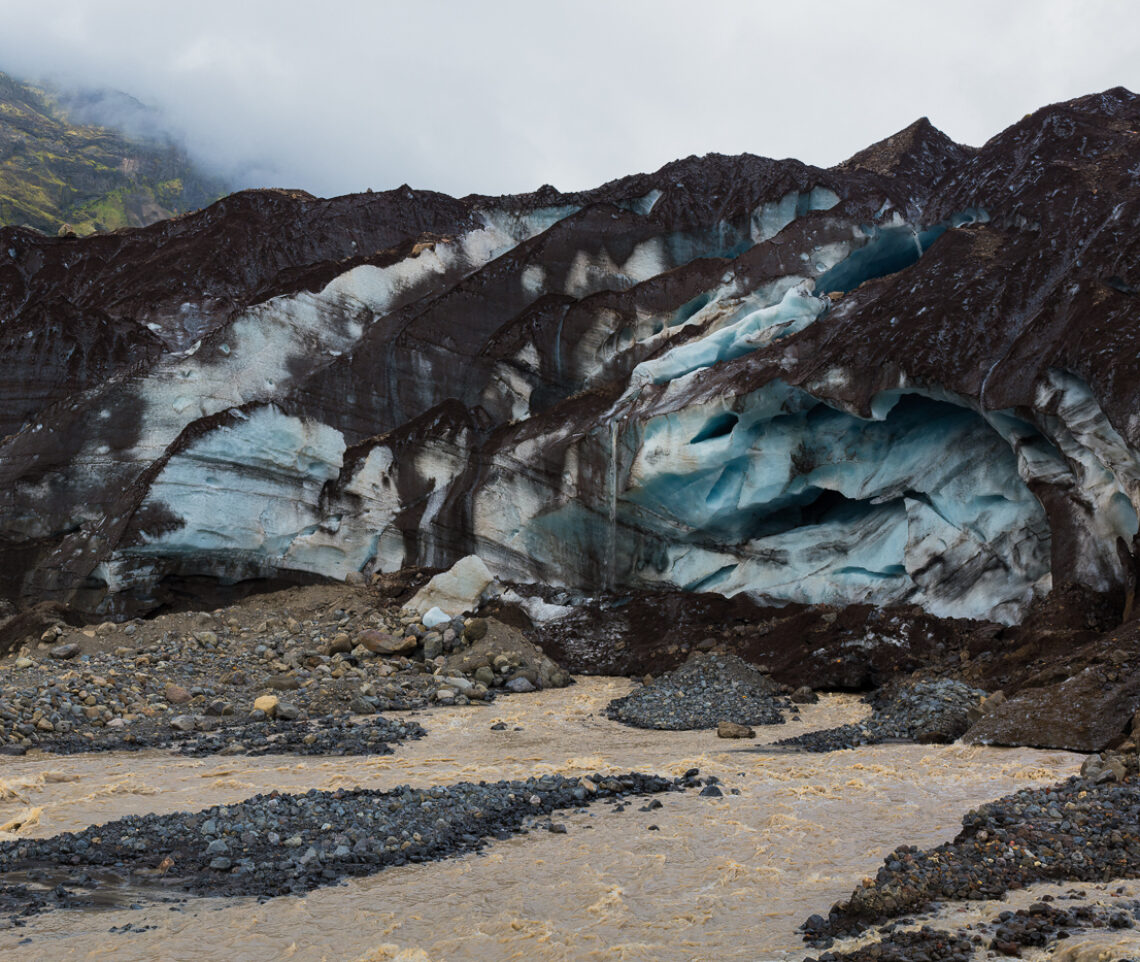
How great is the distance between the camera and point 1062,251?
1691 cm

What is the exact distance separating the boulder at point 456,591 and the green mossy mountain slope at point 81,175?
2534 inches

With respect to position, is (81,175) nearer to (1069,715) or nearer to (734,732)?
(734,732)

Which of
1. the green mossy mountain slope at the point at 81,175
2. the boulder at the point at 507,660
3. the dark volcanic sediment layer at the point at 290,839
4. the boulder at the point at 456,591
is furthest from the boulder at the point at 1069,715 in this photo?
the green mossy mountain slope at the point at 81,175

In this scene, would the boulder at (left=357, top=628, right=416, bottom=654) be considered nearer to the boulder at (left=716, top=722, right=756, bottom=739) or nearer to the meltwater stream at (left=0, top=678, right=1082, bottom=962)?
the meltwater stream at (left=0, top=678, right=1082, bottom=962)

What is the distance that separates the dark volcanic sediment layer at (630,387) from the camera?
53.3ft

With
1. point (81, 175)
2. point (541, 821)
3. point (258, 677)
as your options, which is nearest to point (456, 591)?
point (258, 677)

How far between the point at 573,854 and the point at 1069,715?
20.1ft

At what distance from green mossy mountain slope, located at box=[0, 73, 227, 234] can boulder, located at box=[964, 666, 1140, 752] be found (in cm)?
7669

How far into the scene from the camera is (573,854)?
25.8ft

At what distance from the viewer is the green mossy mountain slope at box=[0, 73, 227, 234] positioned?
77312 millimetres

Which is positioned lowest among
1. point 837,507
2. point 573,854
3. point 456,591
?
point 573,854

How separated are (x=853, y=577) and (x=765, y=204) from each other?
1809 centimetres

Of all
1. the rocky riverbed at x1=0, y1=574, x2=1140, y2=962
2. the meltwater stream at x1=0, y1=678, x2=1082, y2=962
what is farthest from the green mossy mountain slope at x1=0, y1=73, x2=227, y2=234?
the meltwater stream at x1=0, y1=678, x2=1082, y2=962

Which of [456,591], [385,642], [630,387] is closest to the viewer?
[385,642]
